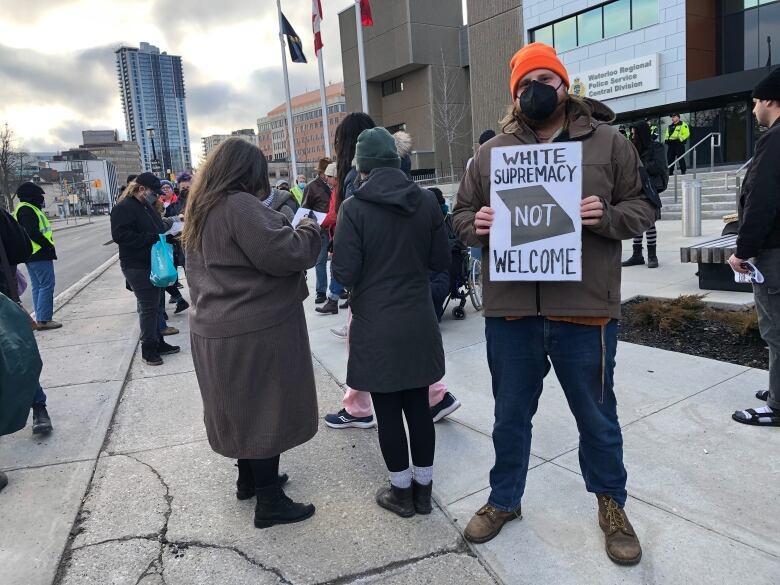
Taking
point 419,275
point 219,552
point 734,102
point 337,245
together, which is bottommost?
Answer: point 219,552

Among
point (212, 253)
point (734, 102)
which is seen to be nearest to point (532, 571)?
point (212, 253)

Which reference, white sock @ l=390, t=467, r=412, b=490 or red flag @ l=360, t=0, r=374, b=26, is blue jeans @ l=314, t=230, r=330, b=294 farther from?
red flag @ l=360, t=0, r=374, b=26

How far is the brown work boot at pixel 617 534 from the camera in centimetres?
236

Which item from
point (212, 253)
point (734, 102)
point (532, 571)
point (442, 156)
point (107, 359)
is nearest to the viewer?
point (532, 571)

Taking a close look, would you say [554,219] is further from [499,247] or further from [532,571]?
[532,571]

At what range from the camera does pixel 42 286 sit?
305 inches

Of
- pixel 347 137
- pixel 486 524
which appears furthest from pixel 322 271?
pixel 486 524

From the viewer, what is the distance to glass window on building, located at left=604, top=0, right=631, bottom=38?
76.6ft

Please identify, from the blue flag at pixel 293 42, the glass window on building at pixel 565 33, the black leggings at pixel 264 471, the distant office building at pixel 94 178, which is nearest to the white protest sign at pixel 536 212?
the black leggings at pixel 264 471

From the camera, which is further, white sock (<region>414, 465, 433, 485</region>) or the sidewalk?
white sock (<region>414, 465, 433, 485</region>)

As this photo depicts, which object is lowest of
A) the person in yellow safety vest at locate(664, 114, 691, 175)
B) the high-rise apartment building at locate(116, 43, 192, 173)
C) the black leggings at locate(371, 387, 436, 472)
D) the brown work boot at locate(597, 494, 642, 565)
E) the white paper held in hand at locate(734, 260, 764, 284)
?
the brown work boot at locate(597, 494, 642, 565)

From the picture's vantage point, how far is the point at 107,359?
610 cm

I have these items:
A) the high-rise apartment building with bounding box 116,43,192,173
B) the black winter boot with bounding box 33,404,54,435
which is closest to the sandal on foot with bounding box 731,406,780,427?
the black winter boot with bounding box 33,404,54,435

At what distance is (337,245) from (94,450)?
2.47 metres
